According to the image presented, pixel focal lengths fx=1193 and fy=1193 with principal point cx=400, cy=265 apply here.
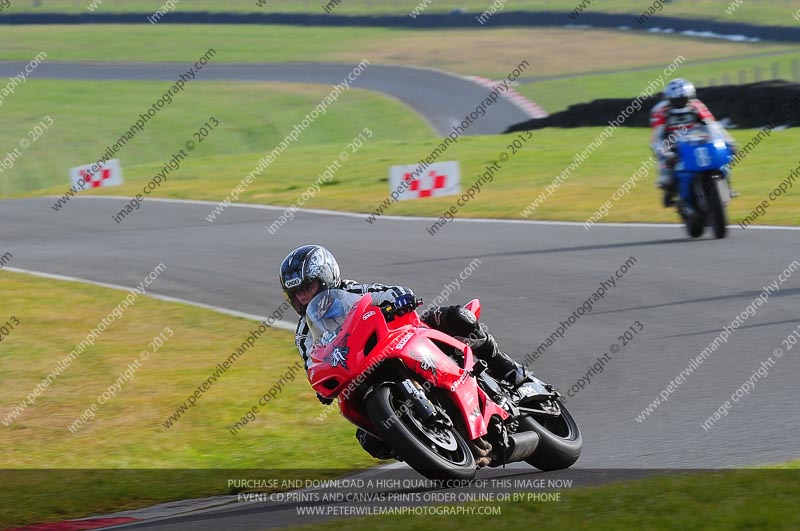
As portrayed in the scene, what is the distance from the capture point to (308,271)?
6.69 m

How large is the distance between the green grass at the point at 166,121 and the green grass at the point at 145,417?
1965cm

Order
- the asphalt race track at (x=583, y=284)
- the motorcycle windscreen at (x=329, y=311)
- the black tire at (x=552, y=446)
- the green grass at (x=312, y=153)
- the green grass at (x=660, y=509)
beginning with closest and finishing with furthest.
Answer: the green grass at (x=660, y=509) → the motorcycle windscreen at (x=329, y=311) → the black tire at (x=552, y=446) → the asphalt race track at (x=583, y=284) → the green grass at (x=312, y=153)

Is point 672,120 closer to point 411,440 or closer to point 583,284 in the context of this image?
point 583,284

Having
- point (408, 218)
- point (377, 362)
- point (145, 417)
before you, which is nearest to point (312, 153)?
point (408, 218)

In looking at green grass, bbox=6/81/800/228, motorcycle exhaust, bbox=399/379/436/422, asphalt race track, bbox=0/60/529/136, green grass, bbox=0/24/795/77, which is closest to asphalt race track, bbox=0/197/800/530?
motorcycle exhaust, bbox=399/379/436/422

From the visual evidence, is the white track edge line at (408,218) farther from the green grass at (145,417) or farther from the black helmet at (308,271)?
the black helmet at (308,271)

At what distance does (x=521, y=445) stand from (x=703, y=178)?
28.6ft

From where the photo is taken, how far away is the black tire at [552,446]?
276 inches

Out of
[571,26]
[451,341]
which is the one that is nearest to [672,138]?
[451,341]

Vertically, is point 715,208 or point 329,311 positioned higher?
point 329,311

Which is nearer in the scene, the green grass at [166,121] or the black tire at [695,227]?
the black tire at [695,227]

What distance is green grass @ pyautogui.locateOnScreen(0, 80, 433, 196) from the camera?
121ft

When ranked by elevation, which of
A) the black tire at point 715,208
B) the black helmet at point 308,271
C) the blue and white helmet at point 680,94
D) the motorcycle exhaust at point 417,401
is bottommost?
the black tire at point 715,208

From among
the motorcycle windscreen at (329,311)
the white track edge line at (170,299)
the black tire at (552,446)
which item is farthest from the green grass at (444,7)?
the motorcycle windscreen at (329,311)
